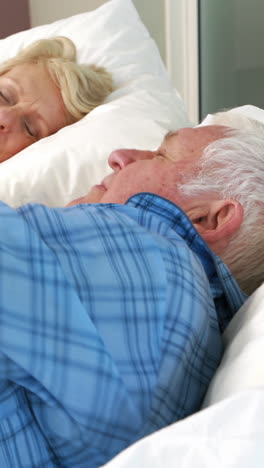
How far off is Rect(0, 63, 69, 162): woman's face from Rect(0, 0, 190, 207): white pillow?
0.12m

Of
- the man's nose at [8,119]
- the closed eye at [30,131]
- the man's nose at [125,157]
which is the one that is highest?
the man's nose at [125,157]

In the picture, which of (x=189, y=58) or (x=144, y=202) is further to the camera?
(x=189, y=58)

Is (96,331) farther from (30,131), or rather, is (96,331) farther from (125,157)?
(30,131)

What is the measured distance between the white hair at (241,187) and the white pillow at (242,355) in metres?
0.14

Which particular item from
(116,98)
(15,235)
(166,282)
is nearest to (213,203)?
(166,282)

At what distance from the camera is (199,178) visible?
36.8 inches

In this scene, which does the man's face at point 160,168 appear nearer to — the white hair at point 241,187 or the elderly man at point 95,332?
the white hair at point 241,187

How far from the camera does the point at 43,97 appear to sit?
1.72m

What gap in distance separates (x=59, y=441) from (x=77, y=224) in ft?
0.76

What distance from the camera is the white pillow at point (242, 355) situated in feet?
1.99

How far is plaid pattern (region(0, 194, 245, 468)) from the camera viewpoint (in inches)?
24.5

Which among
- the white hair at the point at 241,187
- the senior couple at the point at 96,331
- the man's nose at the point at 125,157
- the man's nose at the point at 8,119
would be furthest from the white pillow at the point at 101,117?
the senior couple at the point at 96,331

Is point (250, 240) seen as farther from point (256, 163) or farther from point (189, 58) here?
point (189, 58)

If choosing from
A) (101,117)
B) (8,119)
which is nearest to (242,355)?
(101,117)
